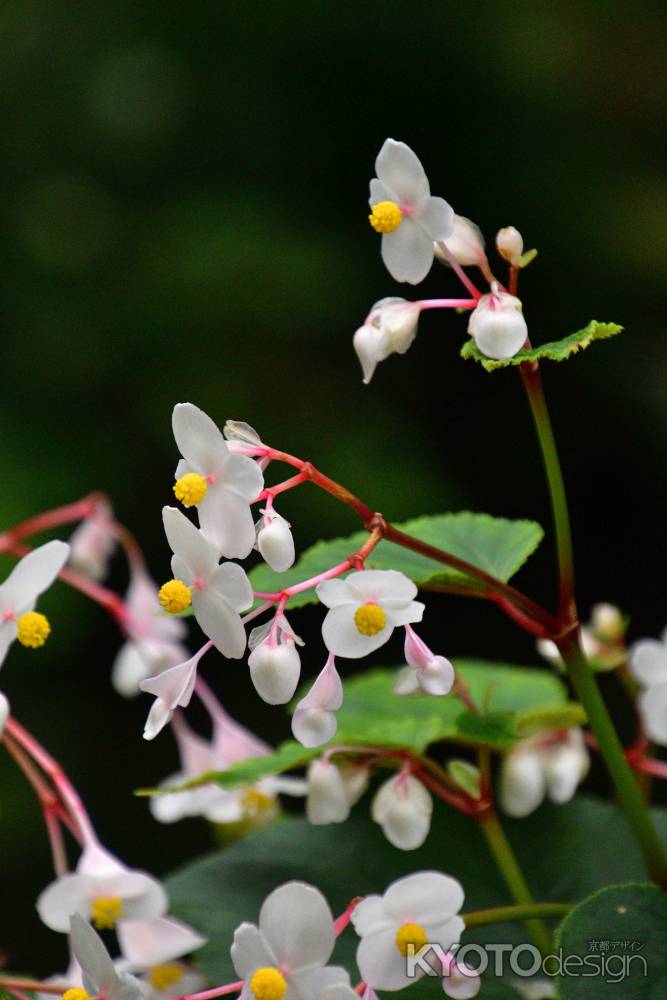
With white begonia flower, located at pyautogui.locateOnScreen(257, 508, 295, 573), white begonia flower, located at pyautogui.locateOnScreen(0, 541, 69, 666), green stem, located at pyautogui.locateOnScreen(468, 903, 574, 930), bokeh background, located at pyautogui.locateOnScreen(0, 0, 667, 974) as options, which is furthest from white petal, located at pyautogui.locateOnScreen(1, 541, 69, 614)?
bokeh background, located at pyautogui.locateOnScreen(0, 0, 667, 974)

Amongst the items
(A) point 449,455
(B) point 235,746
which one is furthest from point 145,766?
(B) point 235,746

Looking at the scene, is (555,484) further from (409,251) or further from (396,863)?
(396,863)

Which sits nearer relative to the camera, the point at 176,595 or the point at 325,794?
the point at 176,595

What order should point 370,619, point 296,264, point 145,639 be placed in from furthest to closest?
point 296,264 < point 145,639 < point 370,619

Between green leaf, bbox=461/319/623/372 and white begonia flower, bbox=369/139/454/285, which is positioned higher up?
white begonia flower, bbox=369/139/454/285

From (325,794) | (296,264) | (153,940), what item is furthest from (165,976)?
(296,264)

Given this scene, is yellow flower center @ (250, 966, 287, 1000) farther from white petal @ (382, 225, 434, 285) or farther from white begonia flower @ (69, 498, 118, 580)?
white begonia flower @ (69, 498, 118, 580)

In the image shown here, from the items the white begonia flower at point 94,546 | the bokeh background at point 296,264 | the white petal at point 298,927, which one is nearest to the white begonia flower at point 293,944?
the white petal at point 298,927

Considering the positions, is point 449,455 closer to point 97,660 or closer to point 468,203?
point 468,203
